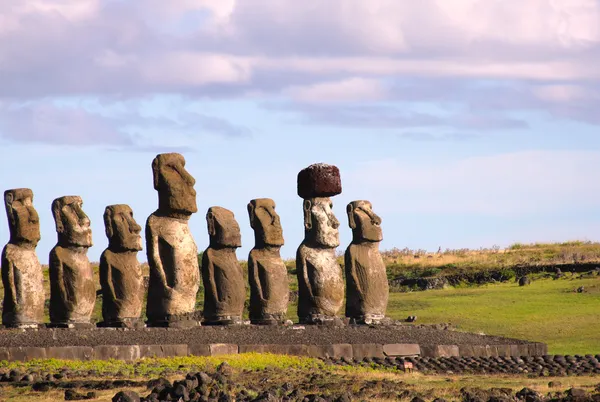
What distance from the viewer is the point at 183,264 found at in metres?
25.2

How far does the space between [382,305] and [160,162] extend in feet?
17.5

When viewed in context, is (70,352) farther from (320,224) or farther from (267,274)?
(320,224)


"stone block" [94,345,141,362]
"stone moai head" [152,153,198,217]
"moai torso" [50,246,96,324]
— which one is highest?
"stone moai head" [152,153,198,217]

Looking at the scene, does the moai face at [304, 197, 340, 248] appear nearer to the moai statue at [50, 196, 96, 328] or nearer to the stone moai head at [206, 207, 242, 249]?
the stone moai head at [206, 207, 242, 249]

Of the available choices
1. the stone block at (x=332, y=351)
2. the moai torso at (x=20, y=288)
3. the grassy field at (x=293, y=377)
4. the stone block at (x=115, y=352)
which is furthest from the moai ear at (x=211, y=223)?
the stone block at (x=115, y=352)

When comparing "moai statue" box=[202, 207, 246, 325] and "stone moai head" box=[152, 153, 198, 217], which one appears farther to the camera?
"moai statue" box=[202, 207, 246, 325]

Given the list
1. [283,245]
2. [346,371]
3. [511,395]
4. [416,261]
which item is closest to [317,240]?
[283,245]

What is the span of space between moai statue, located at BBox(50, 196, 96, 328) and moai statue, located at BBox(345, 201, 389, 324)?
548 cm

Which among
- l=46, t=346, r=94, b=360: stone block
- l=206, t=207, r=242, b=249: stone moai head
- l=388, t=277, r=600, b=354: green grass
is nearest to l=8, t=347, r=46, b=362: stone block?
l=46, t=346, r=94, b=360: stone block

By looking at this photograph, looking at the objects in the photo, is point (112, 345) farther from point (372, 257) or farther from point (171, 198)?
point (372, 257)

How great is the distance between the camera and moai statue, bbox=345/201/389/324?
27.1 meters

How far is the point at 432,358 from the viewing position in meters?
23.5

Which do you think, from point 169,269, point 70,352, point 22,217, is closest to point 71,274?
point 22,217

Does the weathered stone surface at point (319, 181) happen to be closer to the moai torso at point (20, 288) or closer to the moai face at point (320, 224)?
the moai face at point (320, 224)
